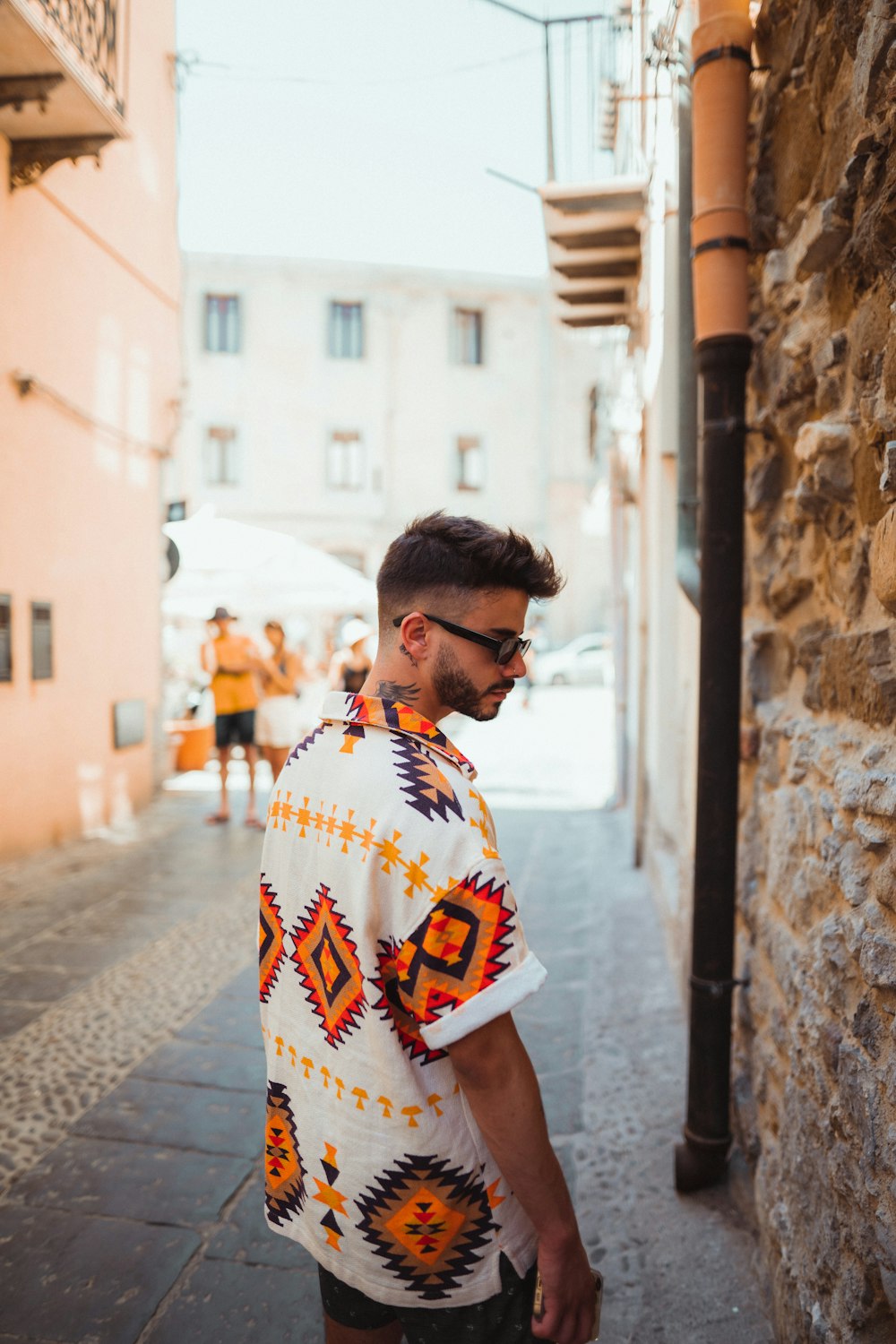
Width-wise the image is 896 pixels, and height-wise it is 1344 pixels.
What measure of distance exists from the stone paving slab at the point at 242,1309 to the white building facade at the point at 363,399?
22649mm

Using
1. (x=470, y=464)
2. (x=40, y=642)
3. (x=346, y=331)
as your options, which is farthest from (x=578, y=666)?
(x=40, y=642)

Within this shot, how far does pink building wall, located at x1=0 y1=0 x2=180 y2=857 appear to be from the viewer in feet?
22.1

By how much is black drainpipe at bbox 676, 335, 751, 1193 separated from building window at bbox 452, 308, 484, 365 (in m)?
25.3

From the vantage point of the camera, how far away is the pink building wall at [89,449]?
6750mm

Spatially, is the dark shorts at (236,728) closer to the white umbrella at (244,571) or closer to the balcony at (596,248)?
the white umbrella at (244,571)

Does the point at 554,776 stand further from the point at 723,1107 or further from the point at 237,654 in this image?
the point at 723,1107

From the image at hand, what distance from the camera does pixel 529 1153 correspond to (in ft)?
4.20

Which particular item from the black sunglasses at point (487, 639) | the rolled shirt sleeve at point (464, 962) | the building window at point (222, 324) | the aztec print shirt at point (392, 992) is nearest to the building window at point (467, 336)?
the building window at point (222, 324)

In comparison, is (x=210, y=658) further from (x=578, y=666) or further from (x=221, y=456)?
(x=221, y=456)

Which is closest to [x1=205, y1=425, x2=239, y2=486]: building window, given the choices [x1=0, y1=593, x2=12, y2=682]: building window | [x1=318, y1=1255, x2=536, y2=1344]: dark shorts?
[x1=0, y1=593, x2=12, y2=682]: building window

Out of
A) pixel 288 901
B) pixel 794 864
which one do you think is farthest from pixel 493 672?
pixel 794 864

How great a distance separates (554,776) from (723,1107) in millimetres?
8025

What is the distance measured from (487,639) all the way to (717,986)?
1.61m

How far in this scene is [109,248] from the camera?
8070 mm
